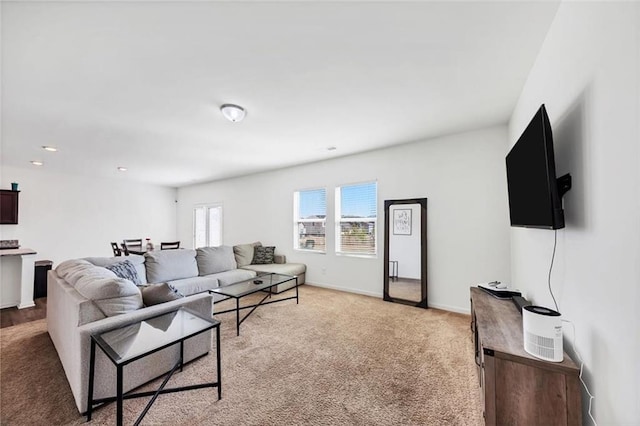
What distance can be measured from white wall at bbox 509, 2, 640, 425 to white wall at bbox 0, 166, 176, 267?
853 cm

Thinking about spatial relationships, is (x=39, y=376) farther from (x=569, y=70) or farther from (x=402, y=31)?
(x=569, y=70)

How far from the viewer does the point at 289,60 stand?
6.28 ft

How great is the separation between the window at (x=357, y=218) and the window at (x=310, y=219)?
0.35m

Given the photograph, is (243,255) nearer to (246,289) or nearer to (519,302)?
(246,289)

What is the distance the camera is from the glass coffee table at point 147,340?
4.78ft

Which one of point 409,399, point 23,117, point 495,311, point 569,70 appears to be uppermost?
point 23,117

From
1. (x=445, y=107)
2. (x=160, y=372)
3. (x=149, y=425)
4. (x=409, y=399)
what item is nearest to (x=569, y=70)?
(x=445, y=107)

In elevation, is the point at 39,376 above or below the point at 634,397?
below

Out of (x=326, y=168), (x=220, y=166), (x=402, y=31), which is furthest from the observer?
(x=220, y=166)

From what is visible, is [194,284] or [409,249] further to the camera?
[409,249]

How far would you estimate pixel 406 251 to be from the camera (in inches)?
154

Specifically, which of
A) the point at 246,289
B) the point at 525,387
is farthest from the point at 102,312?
the point at 525,387

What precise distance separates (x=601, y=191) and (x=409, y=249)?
2.87 m

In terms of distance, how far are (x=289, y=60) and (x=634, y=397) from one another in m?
2.49
